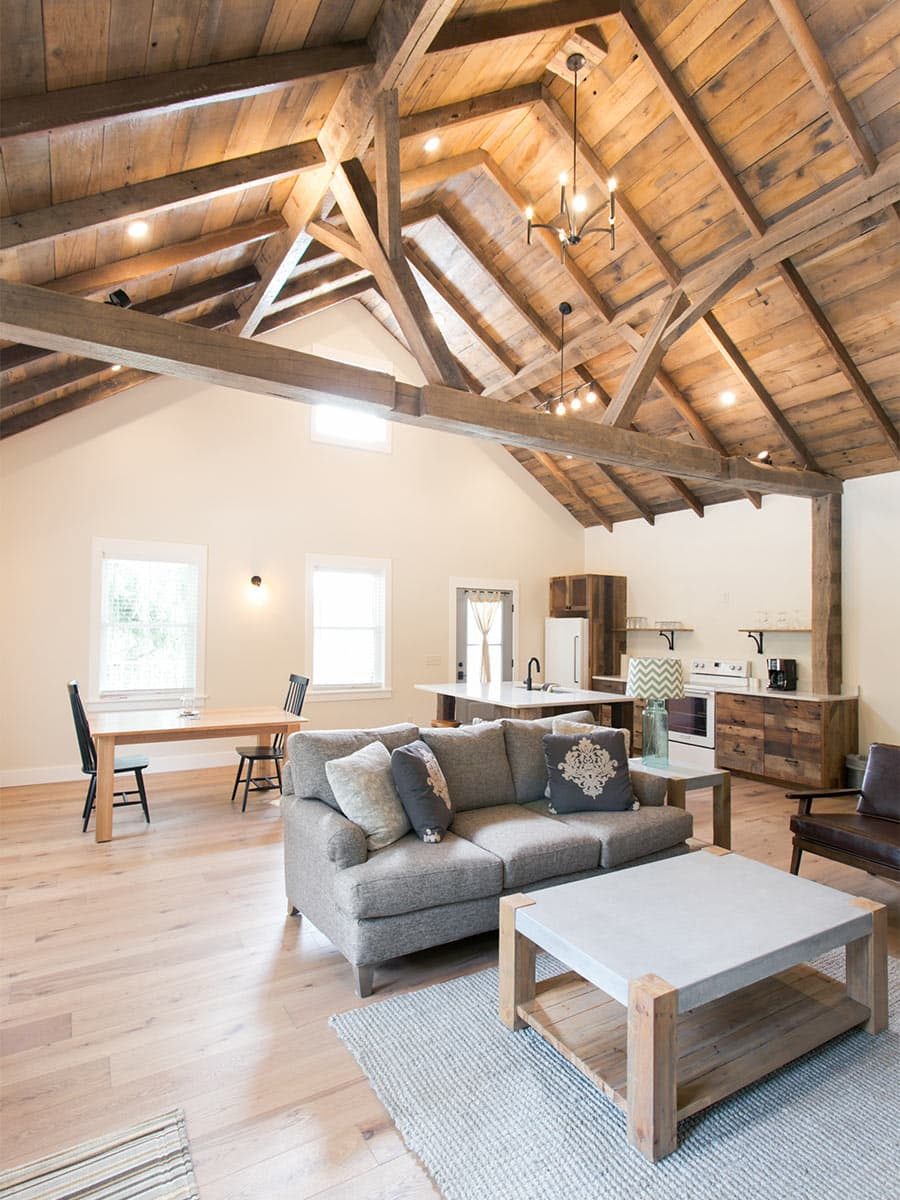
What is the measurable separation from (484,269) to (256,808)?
211 inches

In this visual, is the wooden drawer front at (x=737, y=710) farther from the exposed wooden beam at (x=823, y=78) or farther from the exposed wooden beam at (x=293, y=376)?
the exposed wooden beam at (x=823, y=78)

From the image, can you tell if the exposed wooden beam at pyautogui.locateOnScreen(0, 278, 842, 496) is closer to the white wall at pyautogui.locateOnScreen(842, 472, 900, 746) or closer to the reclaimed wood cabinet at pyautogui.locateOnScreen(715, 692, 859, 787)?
the white wall at pyautogui.locateOnScreen(842, 472, 900, 746)

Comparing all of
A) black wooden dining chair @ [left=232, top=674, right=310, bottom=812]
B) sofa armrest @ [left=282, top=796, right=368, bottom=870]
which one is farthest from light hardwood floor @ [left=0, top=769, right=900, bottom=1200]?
black wooden dining chair @ [left=232, top=674, right=310, bottom=812]

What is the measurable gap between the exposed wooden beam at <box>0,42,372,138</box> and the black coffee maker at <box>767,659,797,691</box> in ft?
19.8

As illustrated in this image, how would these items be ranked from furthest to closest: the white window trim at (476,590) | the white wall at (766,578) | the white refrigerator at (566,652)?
the white refrigerator at (566,652) < the white window trim at (476,590) < the white wall at (766,578)

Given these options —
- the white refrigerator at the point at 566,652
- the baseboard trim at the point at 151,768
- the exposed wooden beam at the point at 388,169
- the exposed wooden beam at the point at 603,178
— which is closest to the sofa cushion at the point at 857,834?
the exposed wooden beam at the point at 388,169

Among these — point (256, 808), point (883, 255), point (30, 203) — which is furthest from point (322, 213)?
point (256, 808)

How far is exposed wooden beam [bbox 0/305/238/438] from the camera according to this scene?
571cm

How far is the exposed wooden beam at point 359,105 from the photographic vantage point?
2957 millimetres

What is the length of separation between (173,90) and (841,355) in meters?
4.99

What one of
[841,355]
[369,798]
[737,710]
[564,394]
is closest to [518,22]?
[841,355]

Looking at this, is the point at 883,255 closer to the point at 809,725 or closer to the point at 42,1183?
the point at 809,725

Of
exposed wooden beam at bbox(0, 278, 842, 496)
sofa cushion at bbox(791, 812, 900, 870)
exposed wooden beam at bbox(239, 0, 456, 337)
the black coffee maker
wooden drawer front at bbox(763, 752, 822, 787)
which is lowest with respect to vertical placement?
wooden drawer front at bbox(763, 752, 822, 787)

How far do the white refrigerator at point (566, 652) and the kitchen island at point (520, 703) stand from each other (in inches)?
65.3
